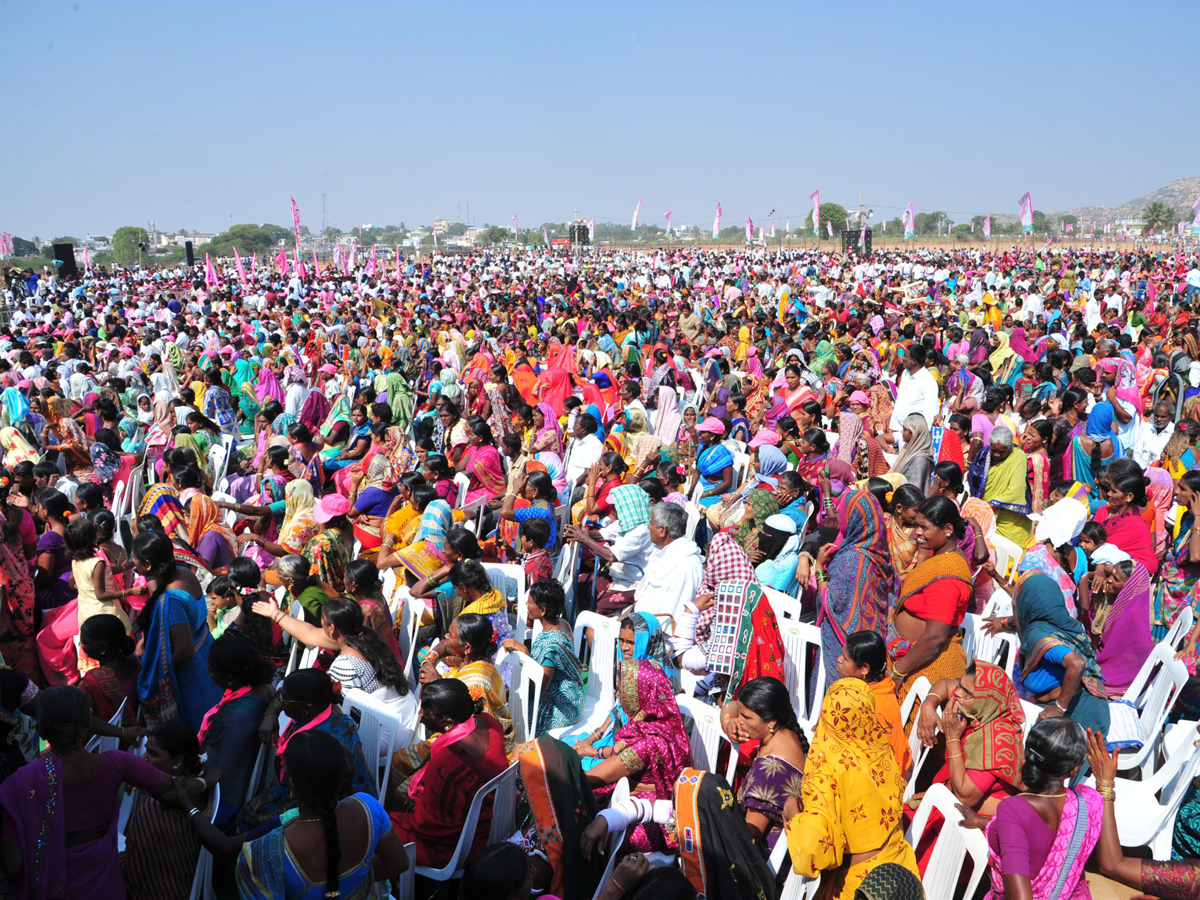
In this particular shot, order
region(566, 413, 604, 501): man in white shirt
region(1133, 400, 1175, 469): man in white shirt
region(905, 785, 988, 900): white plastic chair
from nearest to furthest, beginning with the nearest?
region(905, 785, 988, 900): white plastic chair < region(566, 413, 604, 501): man in white shirt < region(1133, 400, 1175, 469): man in white shirt

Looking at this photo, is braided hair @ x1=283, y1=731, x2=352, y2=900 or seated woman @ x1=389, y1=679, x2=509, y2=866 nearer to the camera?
braided hair @ x1=283, y1=731, x2=352, y2=900

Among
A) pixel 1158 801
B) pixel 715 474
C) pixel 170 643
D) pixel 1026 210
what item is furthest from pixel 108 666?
pixel 1026 210

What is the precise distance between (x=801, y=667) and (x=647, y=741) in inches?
45.2

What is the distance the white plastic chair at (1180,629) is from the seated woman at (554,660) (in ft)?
9.07

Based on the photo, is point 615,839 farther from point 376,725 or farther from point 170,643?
point 170,643

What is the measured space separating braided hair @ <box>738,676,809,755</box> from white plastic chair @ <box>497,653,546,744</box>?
3.56 feet

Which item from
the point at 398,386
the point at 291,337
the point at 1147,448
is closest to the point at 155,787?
the point at 398,386

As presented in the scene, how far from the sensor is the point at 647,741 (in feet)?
9.50

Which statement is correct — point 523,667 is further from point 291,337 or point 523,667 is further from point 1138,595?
point 291,337

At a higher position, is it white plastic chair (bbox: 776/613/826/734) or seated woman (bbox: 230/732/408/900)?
seated woman (bbox: 230/732/408/900)

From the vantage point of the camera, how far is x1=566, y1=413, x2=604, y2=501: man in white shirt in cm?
618

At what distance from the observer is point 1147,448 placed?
6.63 m

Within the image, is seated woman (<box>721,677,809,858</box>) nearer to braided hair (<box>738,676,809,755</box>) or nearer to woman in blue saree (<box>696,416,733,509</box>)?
braided hair (<box>738,676,809,755</box>)

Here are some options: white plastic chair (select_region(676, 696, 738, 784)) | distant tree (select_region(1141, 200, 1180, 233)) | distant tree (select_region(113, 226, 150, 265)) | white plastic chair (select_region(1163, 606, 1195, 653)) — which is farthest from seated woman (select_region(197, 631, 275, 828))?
distant tree (select_region(1141, 200, 1180, 233))
